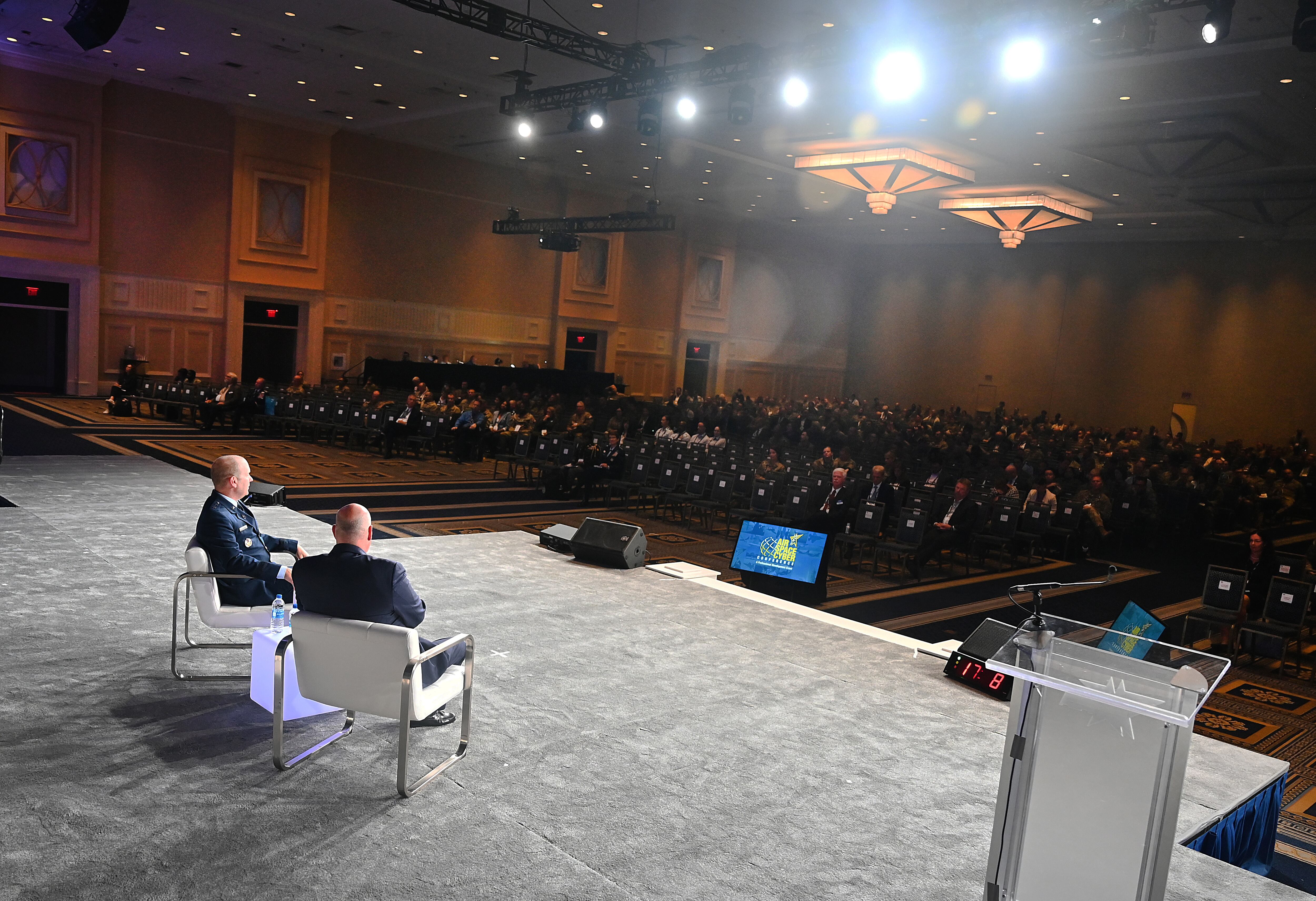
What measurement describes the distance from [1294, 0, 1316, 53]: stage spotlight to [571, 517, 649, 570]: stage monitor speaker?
6372 mm

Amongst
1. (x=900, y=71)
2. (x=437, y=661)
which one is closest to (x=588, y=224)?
(x=900, y=71)

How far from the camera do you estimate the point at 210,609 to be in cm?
403

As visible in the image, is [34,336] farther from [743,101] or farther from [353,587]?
[353,587]

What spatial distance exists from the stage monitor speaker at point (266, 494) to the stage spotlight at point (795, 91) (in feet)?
23.0

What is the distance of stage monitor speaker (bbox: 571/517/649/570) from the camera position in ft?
22.3

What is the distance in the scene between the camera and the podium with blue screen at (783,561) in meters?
7.54

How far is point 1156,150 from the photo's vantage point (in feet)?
50.4

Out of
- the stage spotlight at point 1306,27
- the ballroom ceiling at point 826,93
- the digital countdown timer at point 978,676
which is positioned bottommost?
the digital countdown timer at point 978,676

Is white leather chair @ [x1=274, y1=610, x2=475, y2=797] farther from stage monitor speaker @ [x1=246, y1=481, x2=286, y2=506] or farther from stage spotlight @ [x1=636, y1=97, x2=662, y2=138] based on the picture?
stage spotlight @ [x1=636, y1=97, x2=662, y2=138]

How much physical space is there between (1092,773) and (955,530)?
797 cm

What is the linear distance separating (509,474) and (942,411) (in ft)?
50.6

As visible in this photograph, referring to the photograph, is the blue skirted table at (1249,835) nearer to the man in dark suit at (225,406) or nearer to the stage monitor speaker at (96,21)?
the stage monitor speaker at (96,21)

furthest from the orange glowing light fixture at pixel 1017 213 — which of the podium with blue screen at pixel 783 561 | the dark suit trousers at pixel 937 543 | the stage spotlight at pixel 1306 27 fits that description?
the podium with blue screen at pixel 783 561

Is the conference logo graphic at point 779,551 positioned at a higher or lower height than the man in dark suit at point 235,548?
lower
